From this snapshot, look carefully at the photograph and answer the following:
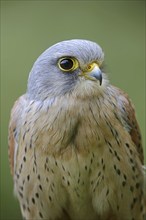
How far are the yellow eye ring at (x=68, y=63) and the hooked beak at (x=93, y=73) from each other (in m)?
0.06

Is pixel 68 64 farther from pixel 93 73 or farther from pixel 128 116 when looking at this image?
pixel 128 116

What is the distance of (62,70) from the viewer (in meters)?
4.18

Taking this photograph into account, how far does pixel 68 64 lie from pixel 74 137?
397mm

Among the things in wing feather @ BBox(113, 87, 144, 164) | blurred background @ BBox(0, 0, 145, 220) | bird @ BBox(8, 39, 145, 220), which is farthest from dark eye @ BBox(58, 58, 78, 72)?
blurred background @ BBox(0, 0, 145, 220)

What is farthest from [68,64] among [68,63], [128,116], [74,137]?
[128,116]

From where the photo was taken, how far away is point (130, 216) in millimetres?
4582

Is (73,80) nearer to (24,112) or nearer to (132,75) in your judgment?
(24,112)

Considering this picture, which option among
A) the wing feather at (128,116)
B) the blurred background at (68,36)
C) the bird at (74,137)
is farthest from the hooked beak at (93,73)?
the blurred background at (68,36)

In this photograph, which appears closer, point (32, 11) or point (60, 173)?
point (60, 173)

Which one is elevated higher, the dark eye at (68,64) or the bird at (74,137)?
the dark eye at (68,64)

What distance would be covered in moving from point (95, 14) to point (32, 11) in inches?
19.2

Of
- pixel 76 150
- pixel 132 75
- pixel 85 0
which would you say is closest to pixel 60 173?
pixel 76 150

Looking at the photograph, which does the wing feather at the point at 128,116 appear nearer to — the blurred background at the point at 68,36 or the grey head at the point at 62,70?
the grey head at the point at 62,70

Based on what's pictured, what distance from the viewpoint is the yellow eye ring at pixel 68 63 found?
4.12m
